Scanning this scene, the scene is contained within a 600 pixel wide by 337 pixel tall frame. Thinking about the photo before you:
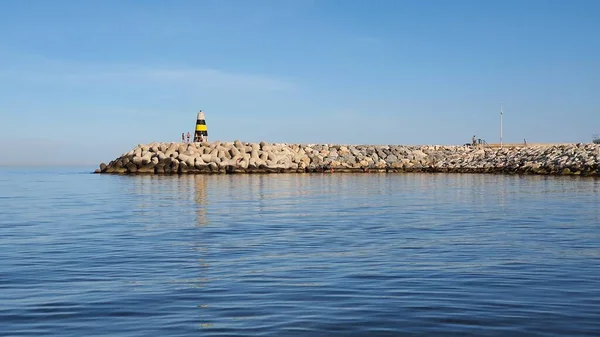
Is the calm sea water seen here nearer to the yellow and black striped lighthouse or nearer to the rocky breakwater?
the rocky breakwater

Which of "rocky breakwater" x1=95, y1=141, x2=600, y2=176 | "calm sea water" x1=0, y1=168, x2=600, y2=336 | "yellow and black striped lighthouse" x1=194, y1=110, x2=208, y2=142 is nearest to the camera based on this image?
"calm sea water" x1=0, y1=168, x2=600, y2=336

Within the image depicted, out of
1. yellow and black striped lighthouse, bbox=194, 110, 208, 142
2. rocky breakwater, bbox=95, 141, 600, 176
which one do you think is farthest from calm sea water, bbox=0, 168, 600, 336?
yellow and black striped lighthouse, bbox=194, 110, 208, 142

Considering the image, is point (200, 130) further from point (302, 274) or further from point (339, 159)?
point (302, 274)

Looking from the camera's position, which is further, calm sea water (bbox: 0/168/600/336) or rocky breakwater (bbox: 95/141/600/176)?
rocky breakwater (bbox: 95/141/600/176)

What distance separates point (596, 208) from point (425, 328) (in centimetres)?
1542

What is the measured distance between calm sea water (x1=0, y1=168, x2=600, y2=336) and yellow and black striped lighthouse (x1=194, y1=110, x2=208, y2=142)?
43213 millimetres

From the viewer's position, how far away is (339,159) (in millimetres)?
56656

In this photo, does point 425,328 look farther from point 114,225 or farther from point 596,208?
point 596,208

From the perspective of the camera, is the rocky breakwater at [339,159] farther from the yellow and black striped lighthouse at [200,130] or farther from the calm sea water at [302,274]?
the calm sea water at [302,274]

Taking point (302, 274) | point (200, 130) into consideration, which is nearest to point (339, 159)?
point (200, 130)

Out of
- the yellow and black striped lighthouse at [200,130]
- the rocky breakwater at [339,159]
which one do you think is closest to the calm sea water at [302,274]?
the rocky breakwater at [339,159]

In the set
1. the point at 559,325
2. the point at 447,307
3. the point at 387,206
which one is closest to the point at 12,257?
the point at 447,307

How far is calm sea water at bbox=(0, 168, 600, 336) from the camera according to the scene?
6.34m

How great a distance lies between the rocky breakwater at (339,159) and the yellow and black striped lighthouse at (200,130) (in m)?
6.74
